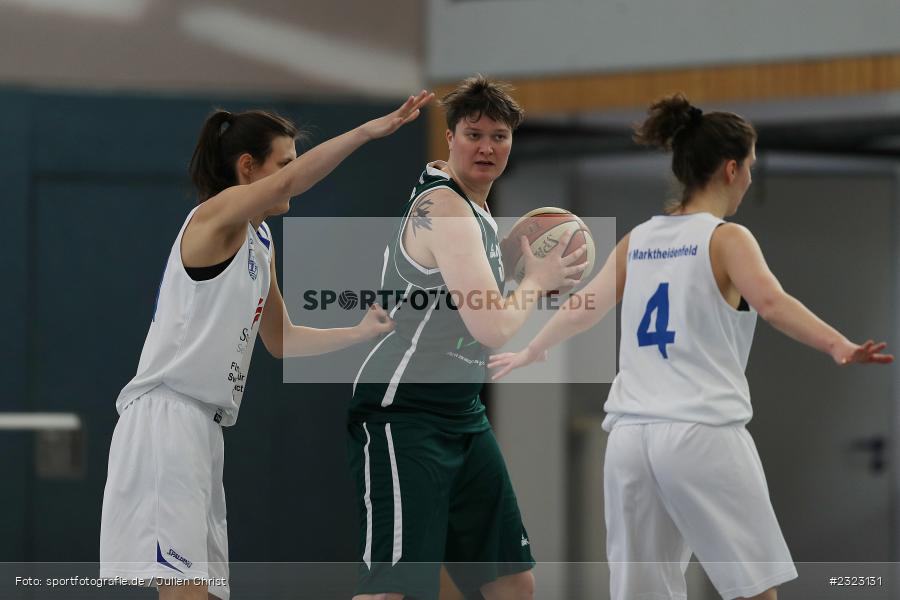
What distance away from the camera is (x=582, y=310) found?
10.8ft

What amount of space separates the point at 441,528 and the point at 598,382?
3912 millimetres

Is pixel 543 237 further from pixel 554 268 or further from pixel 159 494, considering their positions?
pixel 159 494

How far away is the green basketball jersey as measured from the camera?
119 inches

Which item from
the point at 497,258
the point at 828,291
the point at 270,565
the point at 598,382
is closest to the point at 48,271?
the point at 270,565

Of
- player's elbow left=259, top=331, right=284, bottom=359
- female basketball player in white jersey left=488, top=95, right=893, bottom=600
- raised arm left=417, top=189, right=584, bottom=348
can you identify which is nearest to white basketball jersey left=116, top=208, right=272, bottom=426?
player's elbow left=259, top=331, right=284, bottom=359

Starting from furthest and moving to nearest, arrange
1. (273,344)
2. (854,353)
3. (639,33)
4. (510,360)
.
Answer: (639,33) < (273,344) < (510,360) < (854,353)

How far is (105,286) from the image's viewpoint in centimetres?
633

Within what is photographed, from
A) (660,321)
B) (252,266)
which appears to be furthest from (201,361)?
(660,321)

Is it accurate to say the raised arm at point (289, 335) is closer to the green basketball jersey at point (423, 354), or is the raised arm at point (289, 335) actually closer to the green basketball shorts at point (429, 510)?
the green basketball jersey at point (423, 354)

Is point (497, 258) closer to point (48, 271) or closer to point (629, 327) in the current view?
point (629, 327)

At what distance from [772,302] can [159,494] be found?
1717 millimetres

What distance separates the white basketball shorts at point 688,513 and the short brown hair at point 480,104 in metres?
0.95

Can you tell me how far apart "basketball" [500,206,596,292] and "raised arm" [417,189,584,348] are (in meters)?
0.28

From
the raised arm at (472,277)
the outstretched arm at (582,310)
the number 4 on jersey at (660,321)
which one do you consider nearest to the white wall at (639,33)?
the outstretched arm at (582,310)
